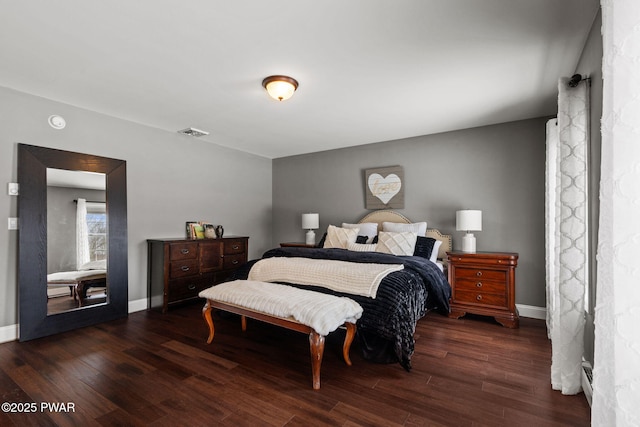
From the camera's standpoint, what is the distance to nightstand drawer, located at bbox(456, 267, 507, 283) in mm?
3418

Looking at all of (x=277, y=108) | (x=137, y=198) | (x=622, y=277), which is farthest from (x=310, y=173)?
(x=622, y=277)

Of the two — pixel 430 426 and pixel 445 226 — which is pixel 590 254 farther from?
pixel 445 226

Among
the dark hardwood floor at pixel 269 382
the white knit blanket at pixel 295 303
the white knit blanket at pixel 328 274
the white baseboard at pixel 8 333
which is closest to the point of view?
the dark hardwood floor at pixel 269 382

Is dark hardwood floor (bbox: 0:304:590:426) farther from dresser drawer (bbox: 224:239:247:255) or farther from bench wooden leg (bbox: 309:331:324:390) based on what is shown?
dresser drawer (bbox: 224:239:247:255)

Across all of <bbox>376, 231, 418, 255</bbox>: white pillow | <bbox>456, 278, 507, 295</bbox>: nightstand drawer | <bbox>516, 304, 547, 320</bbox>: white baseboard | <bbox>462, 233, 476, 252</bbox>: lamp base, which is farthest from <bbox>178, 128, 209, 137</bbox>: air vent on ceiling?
<bbox>516, 304, 547, 320</bbox>: white baseboard

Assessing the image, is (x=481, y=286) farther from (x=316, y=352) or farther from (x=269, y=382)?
(x=269, y=382)

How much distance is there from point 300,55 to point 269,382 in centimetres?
237

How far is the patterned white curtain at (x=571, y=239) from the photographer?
1.99 metres

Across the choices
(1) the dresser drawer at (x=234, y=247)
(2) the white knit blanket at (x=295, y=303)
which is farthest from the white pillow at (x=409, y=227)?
(1) the dresser drawer at (x=234, y=247)

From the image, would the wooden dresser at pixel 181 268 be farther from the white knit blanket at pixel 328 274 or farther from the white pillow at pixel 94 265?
the white knit blanket at pixel 328 274

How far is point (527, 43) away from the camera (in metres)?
2.20

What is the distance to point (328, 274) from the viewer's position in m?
2.83

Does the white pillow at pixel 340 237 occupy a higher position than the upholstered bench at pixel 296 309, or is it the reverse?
the white pillow at pixel 340 237

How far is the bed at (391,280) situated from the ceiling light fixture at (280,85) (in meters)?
1.64
